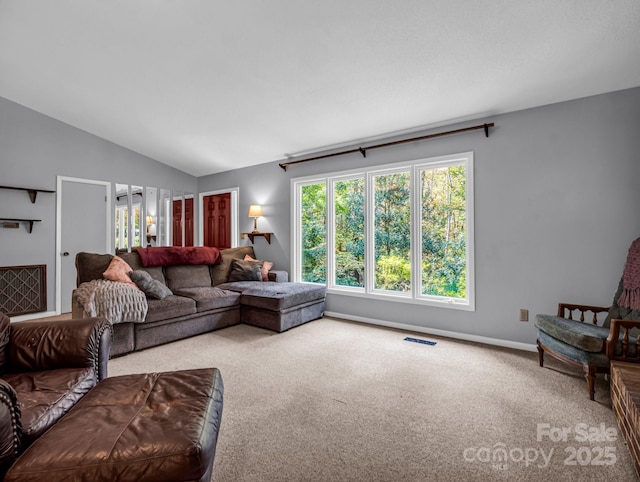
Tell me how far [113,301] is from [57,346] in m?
1.40

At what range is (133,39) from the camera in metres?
2.84

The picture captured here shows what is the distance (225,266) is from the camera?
4930mm

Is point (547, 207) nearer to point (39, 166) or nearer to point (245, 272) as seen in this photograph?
point (245, 272)

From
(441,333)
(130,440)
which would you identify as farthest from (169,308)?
(441,333)

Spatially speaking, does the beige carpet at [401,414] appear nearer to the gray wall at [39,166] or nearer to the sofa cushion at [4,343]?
the sofa cushion at [4,343]

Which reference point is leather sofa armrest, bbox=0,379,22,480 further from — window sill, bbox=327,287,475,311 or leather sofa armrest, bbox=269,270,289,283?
leather sofa armrest, bbox=269,270,289,283

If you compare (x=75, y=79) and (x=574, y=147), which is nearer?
(x=574, y=147)

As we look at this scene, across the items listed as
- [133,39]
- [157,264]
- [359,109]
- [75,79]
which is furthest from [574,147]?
[75,79]

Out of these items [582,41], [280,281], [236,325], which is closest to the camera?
[582,41]

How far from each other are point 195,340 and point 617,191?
4.43m

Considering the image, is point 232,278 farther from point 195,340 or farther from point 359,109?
point 359,109

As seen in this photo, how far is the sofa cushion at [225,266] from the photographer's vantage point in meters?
4.82


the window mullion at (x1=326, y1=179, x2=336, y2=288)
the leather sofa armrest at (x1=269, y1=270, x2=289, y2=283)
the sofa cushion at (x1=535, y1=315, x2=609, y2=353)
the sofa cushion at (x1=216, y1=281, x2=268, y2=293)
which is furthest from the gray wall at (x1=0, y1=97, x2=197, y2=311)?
the sofa cushion at (x1=535, y1=315, x2=609, y2=353)

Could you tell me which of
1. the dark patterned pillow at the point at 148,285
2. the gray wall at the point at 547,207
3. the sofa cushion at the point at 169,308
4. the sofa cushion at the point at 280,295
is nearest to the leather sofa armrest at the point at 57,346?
the sofa cushion at the point at 169,308
